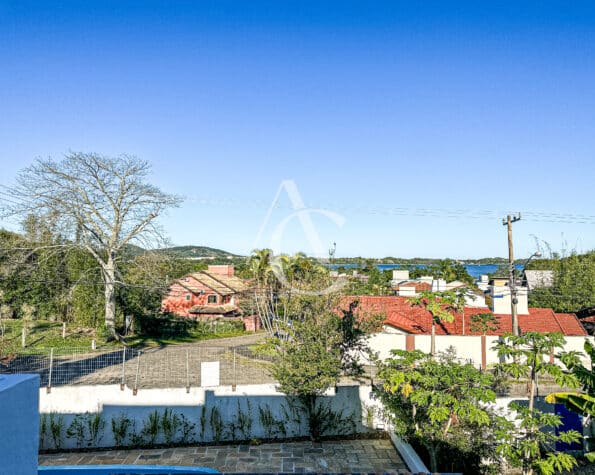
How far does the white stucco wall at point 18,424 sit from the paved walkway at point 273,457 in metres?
5.71

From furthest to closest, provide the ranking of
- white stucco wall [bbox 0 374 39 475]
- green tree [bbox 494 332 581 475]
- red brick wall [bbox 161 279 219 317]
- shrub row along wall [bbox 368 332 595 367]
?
red brick wall [bbox 161 279 219 317] < shrub row along wall [bbox 368 332 595 367] < green tree [bbox 494 332 581 475] < white stucco wall [bbox 0 374 39 475]

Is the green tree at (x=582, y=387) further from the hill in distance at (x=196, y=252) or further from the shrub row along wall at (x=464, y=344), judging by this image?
the hill in distance at (x=196, y=252)

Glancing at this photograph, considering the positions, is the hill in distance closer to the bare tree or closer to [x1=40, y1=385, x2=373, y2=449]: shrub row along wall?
the bare tree

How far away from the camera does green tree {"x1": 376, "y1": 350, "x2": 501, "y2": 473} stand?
758 centimetres

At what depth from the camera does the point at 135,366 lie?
16.5 m

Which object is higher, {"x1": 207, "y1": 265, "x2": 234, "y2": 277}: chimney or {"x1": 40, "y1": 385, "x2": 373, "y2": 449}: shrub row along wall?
{"x1": 207, "y1": 265, "x2": 234, "y2": 277}: chimney

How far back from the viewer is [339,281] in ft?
46.6

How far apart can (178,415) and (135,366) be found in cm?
671

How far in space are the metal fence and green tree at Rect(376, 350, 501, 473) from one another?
211 inches

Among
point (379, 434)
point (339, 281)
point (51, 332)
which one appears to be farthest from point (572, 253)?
point (51, 332)

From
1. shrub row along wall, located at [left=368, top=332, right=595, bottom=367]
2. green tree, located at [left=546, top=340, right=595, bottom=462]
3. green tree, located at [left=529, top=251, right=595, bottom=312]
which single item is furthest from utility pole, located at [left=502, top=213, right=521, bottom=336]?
green tree, located at [left=529, top=251, right=595, bottom=312]

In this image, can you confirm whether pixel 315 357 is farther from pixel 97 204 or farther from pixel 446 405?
pixel 97 204

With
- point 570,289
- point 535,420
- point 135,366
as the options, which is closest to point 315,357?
point 535,420

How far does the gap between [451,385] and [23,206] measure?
1936 centimetres
